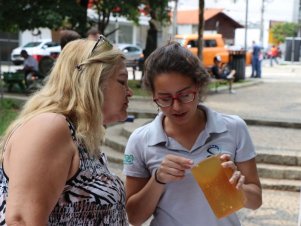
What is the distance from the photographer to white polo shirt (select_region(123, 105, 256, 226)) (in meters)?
1.98

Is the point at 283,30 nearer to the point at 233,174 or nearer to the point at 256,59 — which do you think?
the point at 256,59

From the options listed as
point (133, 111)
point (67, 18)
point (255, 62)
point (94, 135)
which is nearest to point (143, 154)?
point (94, 135)

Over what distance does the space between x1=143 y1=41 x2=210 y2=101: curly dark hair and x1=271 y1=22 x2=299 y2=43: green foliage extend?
53.5 meters

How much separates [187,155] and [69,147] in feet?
1.90

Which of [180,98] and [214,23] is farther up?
[214,23]

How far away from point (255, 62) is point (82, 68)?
20.7 metres

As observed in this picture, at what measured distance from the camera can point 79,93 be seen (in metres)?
1.71

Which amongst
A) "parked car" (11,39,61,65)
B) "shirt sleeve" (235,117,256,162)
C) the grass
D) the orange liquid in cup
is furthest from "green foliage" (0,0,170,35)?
"parked car" (11,39,61,65)

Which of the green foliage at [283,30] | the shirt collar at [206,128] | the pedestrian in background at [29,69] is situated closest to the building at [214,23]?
the green foliage at [283,30]

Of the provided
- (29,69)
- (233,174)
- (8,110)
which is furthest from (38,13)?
(233,174)

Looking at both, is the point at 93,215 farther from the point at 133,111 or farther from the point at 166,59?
the point at 133,111

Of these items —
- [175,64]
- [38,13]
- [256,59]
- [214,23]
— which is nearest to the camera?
[175,64]

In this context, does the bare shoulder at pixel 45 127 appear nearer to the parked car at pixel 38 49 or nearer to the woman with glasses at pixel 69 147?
the woman with glasses at pixel 69 147

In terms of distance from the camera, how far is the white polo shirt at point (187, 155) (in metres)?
1.98
